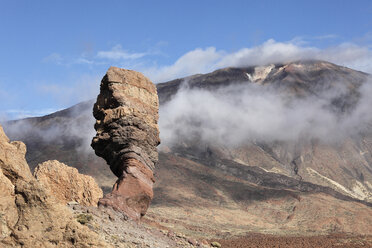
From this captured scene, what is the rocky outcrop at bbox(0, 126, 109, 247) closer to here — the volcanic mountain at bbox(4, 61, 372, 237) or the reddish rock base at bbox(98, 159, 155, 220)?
the reddish rock base at bbox(98, 159, 155, 220)

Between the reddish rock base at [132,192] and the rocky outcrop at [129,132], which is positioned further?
the rocky outcrop at [129,132]

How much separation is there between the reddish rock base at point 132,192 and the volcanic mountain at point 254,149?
106 feet

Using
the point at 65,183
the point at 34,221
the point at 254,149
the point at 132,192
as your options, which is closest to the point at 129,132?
the point at 132,192

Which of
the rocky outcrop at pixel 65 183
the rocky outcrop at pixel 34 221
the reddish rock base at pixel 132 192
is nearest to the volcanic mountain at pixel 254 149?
the rocky outcrop at pixel 65 183

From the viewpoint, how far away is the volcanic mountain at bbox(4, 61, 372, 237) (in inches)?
2450

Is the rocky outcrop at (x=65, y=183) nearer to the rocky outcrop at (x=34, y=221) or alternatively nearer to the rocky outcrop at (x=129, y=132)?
the rocky outcrop at (x=129, y=132)

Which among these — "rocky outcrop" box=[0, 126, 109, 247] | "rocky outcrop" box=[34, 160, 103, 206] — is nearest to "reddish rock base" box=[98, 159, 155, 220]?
"rocky outcrop" box=[34, 160, 103, 206]

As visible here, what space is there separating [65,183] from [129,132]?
12.2 ft

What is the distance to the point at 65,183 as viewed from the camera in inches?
691

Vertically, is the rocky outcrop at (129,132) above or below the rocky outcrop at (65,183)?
above

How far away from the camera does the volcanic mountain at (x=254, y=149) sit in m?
62.2

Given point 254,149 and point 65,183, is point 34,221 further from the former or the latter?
point 254,149

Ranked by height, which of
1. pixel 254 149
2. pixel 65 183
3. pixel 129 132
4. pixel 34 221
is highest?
pixel 129 132

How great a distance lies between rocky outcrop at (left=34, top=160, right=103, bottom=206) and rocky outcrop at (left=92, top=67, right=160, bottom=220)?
1966 millimetres
